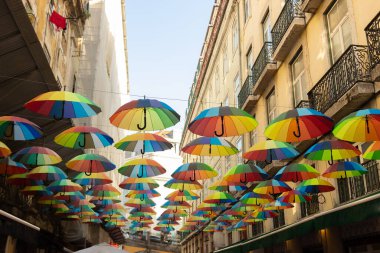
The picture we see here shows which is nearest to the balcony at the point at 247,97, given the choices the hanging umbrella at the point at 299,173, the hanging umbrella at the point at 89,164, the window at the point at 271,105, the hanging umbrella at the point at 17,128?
the window at the point at 271,105

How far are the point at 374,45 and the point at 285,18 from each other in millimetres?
6270

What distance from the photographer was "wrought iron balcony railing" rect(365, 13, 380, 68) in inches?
380

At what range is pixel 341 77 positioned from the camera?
11.2 metres

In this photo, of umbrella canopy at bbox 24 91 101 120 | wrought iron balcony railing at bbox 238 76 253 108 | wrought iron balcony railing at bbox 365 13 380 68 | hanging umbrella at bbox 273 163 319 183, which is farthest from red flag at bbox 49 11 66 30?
wrought iron balcony railing at bbox 365 13 380 68

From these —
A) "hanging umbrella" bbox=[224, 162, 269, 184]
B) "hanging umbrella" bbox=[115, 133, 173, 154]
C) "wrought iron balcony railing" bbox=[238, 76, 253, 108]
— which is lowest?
"hanging umbrella" bbox=[224, 162, 269, 184]

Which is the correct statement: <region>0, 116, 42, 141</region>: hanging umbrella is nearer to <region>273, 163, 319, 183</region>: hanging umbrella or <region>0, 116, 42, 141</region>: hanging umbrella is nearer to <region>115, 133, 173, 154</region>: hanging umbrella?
<region>115, 133, 173, 154</region>: hanging umbrella

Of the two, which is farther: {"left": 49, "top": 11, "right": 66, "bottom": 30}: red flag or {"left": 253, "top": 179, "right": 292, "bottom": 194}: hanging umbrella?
{"left": 49, "top": 11, "right": 66, "bottom": 30}: red flag

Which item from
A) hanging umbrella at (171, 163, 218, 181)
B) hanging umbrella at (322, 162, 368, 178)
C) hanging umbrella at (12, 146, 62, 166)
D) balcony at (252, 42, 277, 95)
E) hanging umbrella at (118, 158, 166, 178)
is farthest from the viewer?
balcony at (252, 42, 277, 95)

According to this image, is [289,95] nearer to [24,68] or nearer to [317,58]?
[317,58]

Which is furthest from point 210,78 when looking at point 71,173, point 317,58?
point 317,58

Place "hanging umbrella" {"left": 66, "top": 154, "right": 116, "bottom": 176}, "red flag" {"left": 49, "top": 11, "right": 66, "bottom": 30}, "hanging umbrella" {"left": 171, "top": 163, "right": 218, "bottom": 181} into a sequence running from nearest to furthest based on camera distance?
1. "hanging umbrella" {"left": 66, "top": 154, "right": 116, "bottom": 176}
2. "hanging umbrella" {"left": 171, "top": 163, "right": 218, "bottom": 181}
3. "red flag" {"left": 49, "top": 11, "right": 66, "bottom": 30}

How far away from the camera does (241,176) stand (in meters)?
12.6

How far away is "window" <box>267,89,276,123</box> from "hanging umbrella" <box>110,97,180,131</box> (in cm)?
944

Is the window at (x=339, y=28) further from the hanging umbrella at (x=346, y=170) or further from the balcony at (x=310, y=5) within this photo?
the hanging umbrella at (x=346, y=170)
